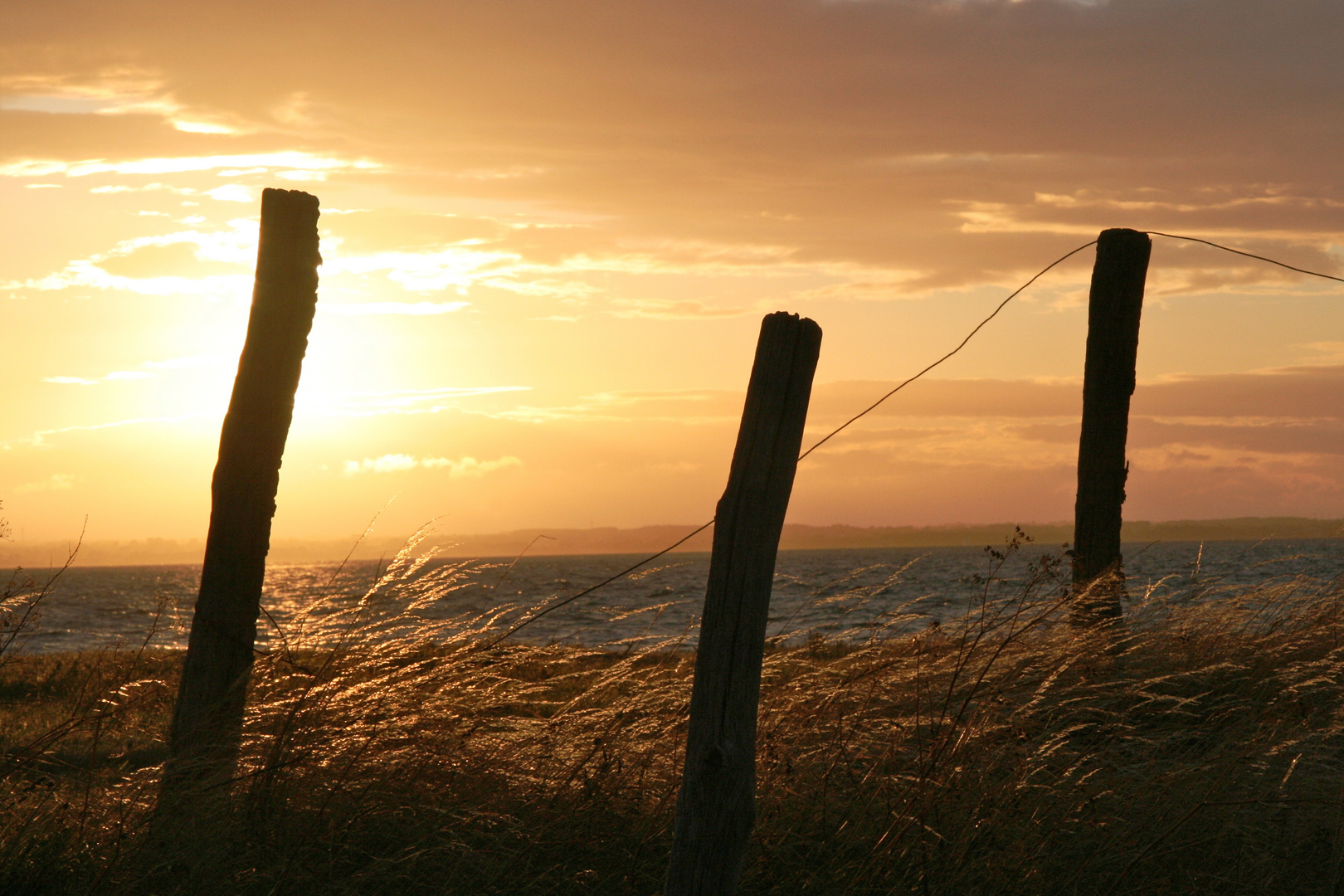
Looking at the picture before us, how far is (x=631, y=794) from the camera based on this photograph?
14.5 ft

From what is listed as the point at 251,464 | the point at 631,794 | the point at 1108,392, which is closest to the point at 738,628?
the point at 631,794

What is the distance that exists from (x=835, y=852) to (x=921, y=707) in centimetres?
161

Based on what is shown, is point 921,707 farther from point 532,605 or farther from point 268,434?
point 268,434

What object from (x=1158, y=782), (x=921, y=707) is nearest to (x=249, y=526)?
(x=921, y=707)

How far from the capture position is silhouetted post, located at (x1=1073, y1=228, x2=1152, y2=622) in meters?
7.17

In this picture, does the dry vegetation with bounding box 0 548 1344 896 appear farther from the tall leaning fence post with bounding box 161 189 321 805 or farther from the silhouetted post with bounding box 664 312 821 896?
the silhouetted post with bounding box 664 312 821 896

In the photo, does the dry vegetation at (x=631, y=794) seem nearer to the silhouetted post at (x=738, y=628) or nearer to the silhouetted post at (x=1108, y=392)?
the silhouetted post at (x=738, y=628)

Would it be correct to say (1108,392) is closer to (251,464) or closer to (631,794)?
(631,794)

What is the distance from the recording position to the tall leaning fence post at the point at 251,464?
4.62 m

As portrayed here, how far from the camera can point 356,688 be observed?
4.71m

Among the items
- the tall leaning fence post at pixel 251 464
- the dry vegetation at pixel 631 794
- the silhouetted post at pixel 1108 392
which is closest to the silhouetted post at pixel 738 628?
the dry vegetation at pixel 631 794

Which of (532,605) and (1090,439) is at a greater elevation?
(1090,439)

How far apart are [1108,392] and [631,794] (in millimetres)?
4799

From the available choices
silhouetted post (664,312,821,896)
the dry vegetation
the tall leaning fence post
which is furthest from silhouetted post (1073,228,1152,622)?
the tall leaning fence post
